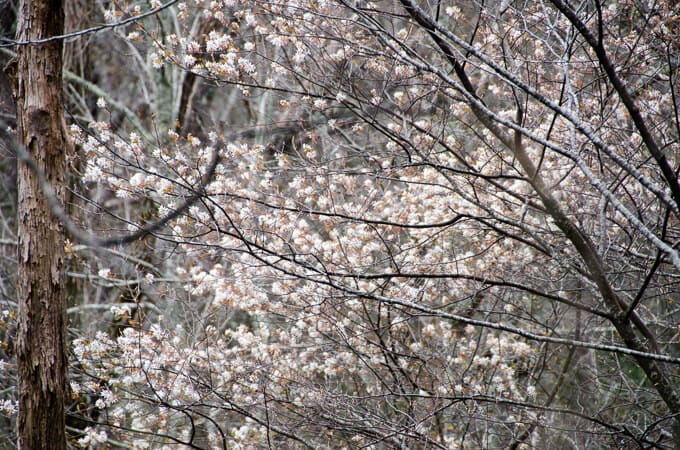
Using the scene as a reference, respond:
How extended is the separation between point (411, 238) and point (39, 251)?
296cm

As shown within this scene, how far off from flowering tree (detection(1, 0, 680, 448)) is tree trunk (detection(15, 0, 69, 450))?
11.2 inches

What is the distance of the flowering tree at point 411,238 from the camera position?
3613mm

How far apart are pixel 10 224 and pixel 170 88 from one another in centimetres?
356

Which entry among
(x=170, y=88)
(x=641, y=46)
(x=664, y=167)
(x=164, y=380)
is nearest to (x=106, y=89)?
(x=170, y=88)

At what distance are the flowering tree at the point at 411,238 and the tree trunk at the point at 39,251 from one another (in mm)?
285

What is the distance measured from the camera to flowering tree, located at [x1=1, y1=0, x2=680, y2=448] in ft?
11.9

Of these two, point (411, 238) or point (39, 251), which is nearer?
point (39, 251)

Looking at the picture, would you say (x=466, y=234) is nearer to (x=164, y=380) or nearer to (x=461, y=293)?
(x=461, y=293)

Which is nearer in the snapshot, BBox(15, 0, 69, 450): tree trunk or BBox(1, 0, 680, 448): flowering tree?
BBox(15, 0, 69, 450): tree trunk

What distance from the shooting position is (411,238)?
5.35m

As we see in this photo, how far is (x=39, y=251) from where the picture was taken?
3455mm

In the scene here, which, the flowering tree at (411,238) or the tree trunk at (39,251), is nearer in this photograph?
the tree trunk at (39,251)

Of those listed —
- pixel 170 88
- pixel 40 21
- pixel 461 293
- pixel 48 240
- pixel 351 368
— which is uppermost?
pixel 170 88

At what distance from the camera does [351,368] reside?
499 centimetres
